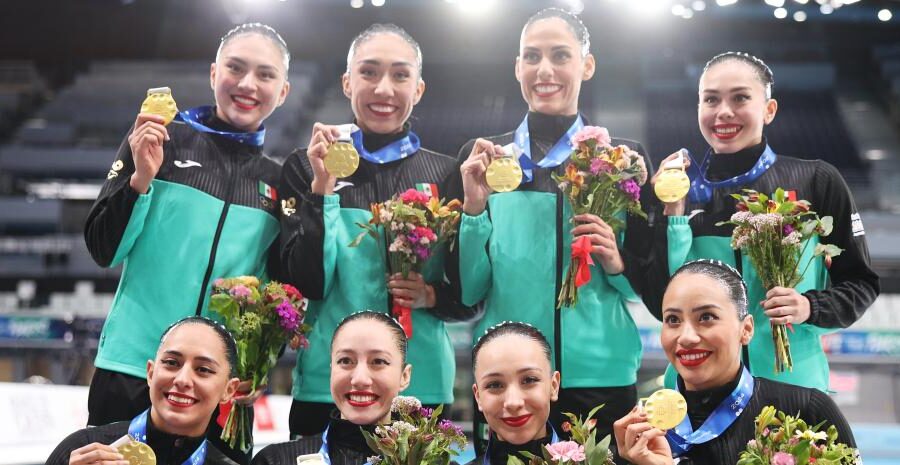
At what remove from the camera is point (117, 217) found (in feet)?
11.8

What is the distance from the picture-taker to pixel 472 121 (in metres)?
21.2

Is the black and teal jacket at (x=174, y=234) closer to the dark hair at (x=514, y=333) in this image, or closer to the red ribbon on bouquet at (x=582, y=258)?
the dark hair at (x=514, y=333)

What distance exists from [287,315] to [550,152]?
1.25 m

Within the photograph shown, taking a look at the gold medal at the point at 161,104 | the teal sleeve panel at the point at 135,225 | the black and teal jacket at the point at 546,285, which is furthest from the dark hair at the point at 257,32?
the black and teal jacket at the point at 546,285

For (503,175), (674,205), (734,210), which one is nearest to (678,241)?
(674,205)

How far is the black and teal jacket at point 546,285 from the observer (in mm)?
3514

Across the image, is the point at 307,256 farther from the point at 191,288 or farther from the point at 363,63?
the point at 363,63

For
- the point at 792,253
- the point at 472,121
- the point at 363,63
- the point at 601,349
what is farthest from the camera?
the point at 472,121

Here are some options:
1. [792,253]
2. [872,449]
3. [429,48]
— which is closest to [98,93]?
[429,48]

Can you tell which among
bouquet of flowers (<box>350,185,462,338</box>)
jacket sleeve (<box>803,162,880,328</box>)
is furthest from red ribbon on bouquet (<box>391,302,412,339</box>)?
jacket sleeve (<box>803,162,880,328</box>)

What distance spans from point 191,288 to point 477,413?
1.26 m

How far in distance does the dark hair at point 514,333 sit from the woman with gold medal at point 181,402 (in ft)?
2.97

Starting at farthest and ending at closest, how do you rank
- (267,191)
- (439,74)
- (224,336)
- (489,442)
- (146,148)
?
(439,74)
(267,191)
(146,148)
(224,336)
(489,442)

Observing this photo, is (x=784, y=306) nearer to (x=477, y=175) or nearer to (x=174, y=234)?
(x=477, y=175)
